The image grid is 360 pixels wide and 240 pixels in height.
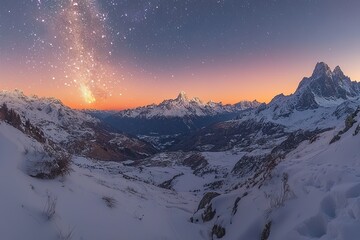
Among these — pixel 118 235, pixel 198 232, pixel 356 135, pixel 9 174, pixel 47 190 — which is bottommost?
pixel 198 232

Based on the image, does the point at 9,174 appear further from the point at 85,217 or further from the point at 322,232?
the point at 322,232

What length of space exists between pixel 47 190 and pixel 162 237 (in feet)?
20.7

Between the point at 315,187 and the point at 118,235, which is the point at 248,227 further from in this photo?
the point at 118,235

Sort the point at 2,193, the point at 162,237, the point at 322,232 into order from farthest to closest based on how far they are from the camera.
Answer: the point at 162,237 → the point at 2,193 → the point at 322,232

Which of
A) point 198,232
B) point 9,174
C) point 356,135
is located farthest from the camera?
point 198,232

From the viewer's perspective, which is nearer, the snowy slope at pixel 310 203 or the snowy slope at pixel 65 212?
the snowy slope at pixel 310 203

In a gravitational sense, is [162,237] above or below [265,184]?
below

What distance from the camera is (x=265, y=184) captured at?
57.5ft

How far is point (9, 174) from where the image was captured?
533 inches

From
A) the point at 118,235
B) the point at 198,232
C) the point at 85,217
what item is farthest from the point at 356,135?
the point at 85,217

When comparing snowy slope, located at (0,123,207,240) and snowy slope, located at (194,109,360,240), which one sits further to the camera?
snowy slope, located at (0,123,207,240)

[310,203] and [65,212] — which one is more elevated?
[310,203]

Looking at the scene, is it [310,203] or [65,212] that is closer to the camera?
[310,203]

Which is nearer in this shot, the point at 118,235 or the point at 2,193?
the point at 2,193
